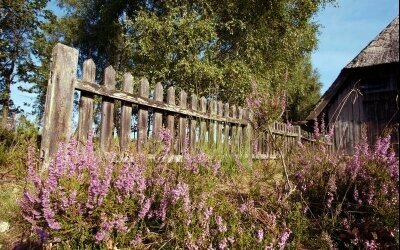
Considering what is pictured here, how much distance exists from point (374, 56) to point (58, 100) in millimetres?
11035

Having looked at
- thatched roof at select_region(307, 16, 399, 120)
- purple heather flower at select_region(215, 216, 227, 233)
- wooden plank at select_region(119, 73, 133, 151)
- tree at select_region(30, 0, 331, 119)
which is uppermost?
tree at select_region(30, 0, 331, 119)

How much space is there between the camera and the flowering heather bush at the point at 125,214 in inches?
98.4

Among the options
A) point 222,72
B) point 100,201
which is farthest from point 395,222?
point 222,72

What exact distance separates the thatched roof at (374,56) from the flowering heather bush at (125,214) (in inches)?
432

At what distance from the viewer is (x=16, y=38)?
25266 millimetres

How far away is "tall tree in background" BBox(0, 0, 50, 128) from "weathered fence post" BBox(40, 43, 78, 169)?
71.6ft

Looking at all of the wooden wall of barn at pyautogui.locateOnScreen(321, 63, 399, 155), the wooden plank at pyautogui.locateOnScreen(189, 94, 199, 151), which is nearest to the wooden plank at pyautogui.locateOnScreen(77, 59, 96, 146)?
the wooden plank at pyautogui.locateOnScreen(189, 94, 199, 151)

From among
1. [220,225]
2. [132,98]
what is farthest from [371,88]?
[220,225]

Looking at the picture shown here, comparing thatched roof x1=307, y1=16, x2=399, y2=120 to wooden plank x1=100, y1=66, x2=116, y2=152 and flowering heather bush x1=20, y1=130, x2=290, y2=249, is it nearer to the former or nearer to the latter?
wooden plank x1=100, y1=66, x2=116, y2=152

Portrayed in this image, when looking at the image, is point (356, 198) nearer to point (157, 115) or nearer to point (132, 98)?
point (132, 98)

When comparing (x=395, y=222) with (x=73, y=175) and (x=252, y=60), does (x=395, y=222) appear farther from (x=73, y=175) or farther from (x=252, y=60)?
(x=252, y=60)

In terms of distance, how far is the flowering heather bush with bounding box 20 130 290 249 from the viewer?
2500 millimetres

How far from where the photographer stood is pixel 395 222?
8.69 feet

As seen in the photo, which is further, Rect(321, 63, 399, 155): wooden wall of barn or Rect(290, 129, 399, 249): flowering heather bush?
Rect(321, 63, 399, 155): wooden wall of barn
